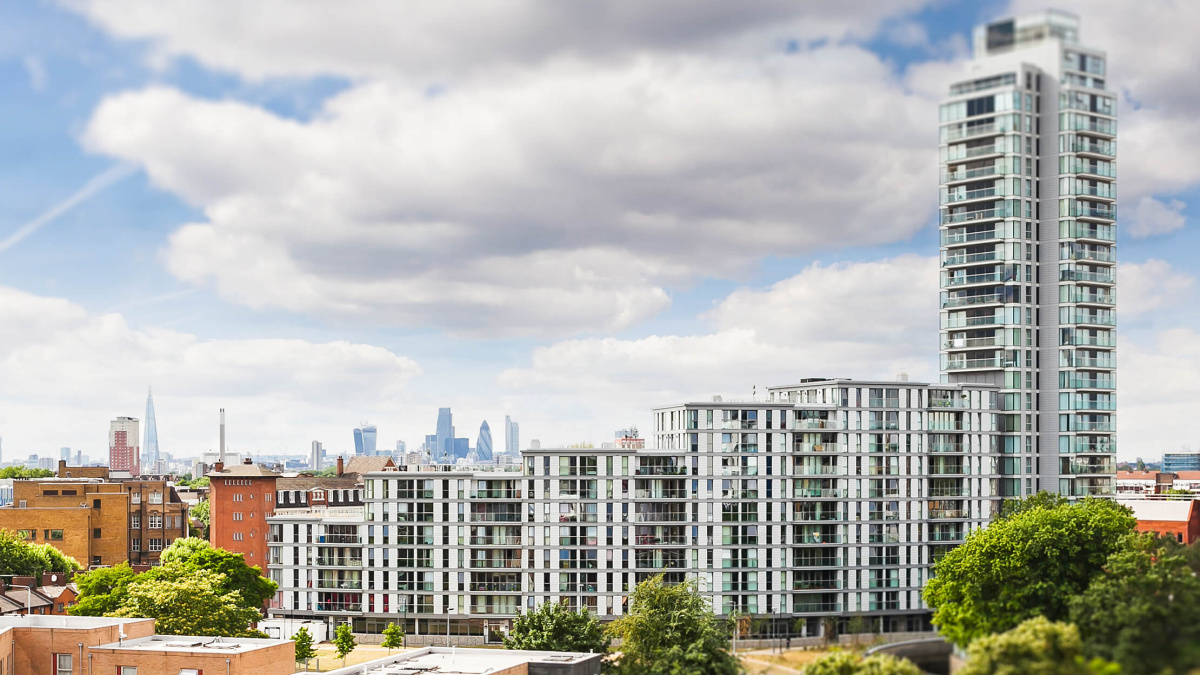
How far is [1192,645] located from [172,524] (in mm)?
145090

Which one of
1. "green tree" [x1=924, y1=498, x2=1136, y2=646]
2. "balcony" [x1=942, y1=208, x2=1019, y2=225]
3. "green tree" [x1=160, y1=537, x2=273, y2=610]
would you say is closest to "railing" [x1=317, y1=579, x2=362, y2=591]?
"green tree" [x1=160, y1=537, x2=273, y2=610]

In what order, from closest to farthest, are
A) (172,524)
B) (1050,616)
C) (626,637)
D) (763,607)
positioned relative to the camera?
(1050,616), (626,637), (763,607), (172,524)

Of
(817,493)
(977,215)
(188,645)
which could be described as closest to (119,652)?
(188,645)

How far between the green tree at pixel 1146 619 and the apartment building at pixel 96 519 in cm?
12389

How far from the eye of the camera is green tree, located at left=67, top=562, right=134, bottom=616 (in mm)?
103000

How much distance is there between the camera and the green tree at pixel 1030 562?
2739 inches

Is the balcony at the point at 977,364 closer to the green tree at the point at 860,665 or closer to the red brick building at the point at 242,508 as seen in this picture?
the green tree at the point at 860,665

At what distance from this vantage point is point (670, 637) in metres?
74.8

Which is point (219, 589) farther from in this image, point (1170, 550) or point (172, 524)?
point (1170, 550)

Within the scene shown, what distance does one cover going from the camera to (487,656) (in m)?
69.3

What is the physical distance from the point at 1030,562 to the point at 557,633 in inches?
1323

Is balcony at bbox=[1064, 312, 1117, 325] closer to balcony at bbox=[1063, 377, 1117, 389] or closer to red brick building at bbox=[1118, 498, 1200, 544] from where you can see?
balcony at bbox=[1063, 377, 1117, 389]

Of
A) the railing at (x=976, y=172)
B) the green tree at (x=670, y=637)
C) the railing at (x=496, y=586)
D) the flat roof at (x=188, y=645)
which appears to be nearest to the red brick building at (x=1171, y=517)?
the railing at (x=976, y=172)

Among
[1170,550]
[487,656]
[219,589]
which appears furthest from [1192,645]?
[219,589]
